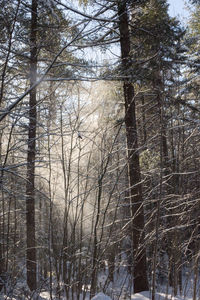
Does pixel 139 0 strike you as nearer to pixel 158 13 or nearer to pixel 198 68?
pixel 158 13

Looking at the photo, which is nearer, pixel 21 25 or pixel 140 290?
pixel 21 25

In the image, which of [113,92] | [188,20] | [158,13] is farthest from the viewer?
[188,20]

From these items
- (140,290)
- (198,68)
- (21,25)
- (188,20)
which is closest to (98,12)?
(21,25)

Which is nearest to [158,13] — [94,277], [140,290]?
[94,277]

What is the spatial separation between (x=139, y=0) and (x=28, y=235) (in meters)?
6.37

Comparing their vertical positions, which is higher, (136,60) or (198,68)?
(198,68)

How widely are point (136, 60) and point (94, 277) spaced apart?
14.6 feet

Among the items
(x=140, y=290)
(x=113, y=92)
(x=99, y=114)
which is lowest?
(x=140, y=290)

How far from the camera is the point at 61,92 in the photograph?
582 cm

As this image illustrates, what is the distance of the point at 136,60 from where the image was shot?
570 cm

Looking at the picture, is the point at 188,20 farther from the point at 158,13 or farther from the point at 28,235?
the point at 28,235

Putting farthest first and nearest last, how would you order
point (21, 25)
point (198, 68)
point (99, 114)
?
point (198, 68) → point (99, 114) → point (21, 25)

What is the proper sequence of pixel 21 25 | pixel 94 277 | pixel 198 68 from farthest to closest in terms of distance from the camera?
pixel 198 68 → pixel 94 277 → pixel 21 25

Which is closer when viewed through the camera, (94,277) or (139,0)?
(94,277)
